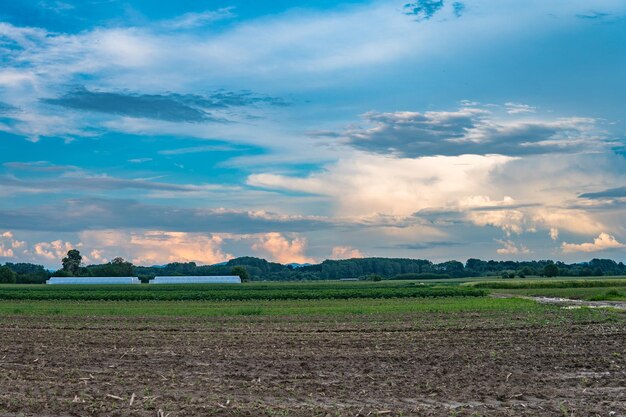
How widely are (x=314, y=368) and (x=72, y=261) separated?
546 ft

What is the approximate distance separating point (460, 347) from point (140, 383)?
1180 centimetres

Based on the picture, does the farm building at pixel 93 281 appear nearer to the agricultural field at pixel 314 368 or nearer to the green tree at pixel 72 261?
the green tree at pixel 72 261

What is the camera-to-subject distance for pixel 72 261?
176m

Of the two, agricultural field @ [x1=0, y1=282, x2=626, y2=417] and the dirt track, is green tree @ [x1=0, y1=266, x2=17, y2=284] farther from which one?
the dirt track

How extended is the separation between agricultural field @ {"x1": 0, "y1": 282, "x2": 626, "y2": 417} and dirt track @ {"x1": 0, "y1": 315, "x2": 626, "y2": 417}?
4 centimetres

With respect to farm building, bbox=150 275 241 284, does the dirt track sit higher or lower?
lower

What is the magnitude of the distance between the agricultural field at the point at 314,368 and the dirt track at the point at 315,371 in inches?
1.7

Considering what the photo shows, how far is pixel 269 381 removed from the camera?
17922mm

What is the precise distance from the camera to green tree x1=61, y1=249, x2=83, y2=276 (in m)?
175

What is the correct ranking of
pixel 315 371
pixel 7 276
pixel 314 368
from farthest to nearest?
1. pixel 7 276
2. pixel 314 368
3. pixel 315 371

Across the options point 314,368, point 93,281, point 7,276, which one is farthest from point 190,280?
point 314,368

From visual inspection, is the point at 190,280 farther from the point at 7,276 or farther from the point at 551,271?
the point at 551,271

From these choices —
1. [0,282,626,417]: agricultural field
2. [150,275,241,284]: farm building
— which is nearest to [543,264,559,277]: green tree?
[150,275,241,284]: farm building

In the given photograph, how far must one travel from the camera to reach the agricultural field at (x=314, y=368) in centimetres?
1499
